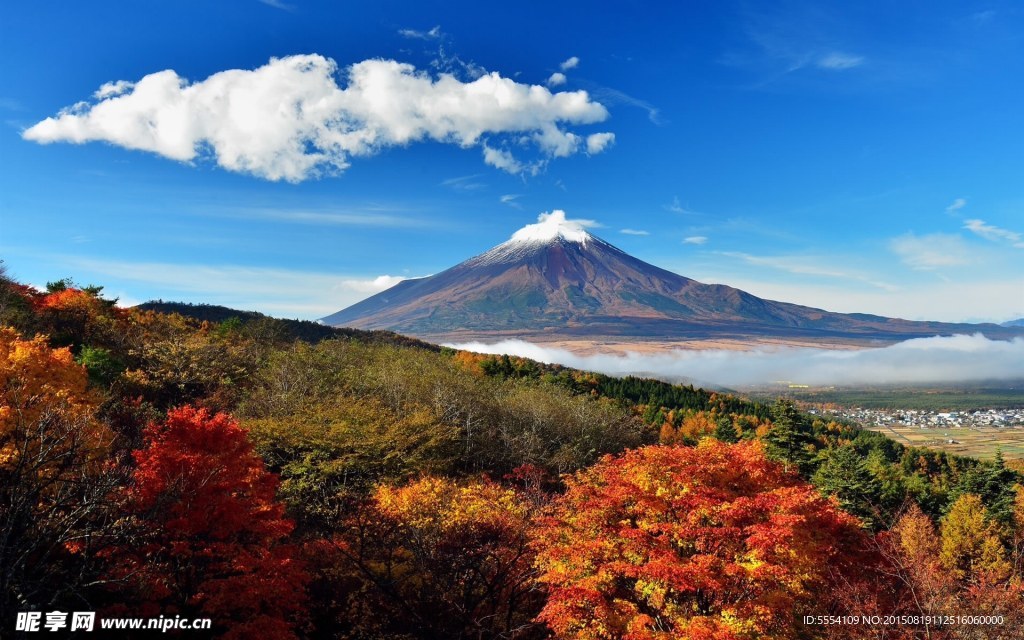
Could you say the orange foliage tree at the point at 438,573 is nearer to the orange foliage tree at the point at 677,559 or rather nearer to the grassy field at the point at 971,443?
the orange foliage tree at the point at 677,559

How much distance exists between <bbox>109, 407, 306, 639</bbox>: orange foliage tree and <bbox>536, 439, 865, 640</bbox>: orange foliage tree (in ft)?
29.8

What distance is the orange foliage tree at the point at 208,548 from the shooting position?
1708cm

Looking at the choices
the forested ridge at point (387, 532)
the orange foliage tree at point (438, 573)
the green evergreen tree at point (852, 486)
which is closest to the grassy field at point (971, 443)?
the green evergreen tree at point (852, 486)

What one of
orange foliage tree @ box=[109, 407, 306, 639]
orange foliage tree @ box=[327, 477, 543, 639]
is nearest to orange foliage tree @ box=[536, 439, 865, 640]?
orange foliage tree @ box=[327, 477, 543, 639]

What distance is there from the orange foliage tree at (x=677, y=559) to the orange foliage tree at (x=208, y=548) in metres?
9.07

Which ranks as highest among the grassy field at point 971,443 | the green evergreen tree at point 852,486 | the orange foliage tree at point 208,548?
the orange foliage tree at point 208,548

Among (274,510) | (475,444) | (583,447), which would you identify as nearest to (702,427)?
(583,447)

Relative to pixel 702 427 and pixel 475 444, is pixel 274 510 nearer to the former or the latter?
pixel 475 444

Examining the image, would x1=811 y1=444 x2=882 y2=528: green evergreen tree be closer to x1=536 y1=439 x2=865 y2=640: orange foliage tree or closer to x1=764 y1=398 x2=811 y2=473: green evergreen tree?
x1=764 y1=398 x2=811 y2=473: green evergreen tree

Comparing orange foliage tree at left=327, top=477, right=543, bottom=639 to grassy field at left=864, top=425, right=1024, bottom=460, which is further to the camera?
grassy field at left=864, top=425, right=1024, bottom=460

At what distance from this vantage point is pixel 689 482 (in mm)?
17891

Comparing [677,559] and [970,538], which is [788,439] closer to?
[970,538]

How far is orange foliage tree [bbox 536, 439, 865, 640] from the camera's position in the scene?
15.1 metres

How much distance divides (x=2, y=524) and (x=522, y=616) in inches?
653
